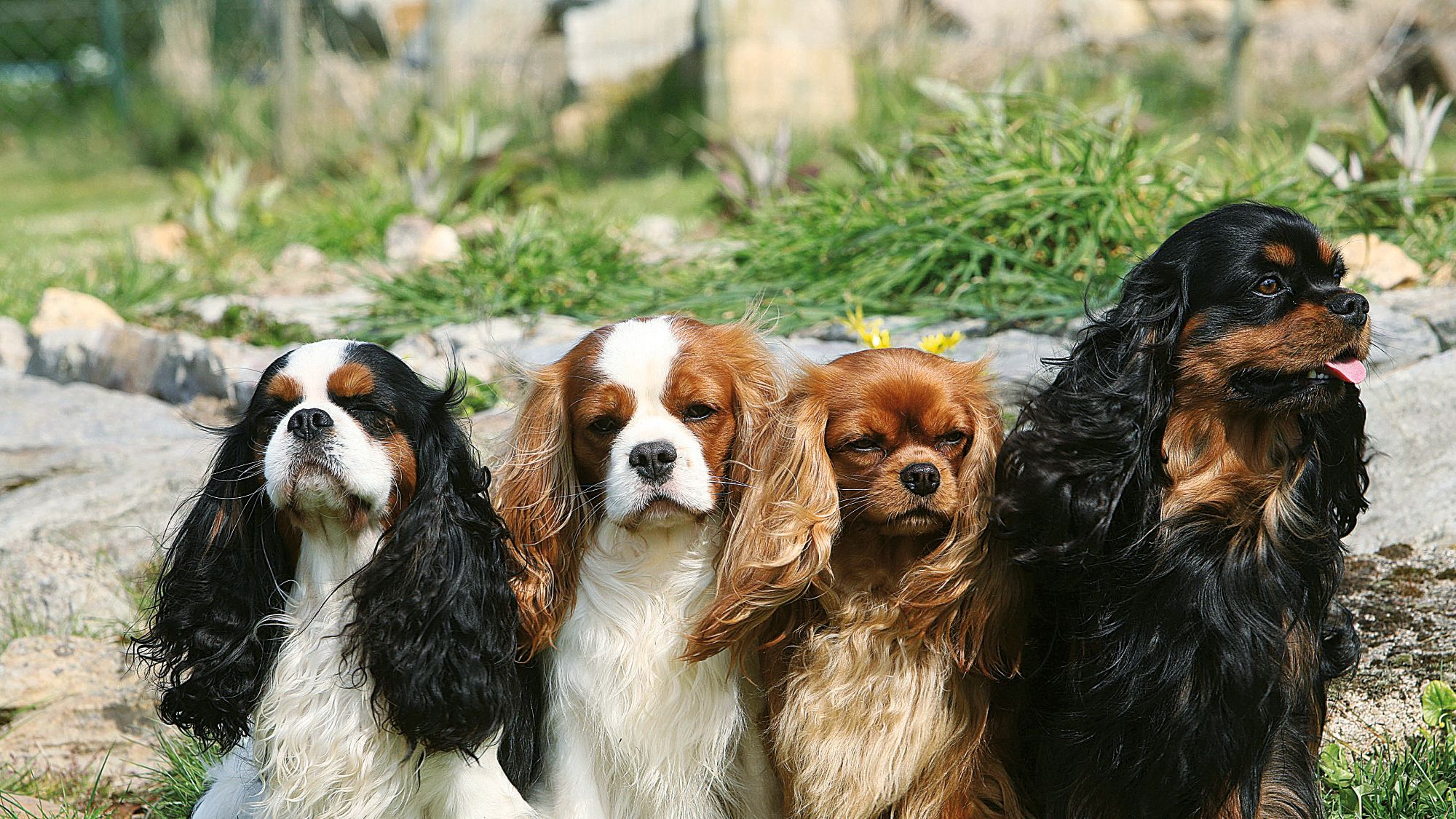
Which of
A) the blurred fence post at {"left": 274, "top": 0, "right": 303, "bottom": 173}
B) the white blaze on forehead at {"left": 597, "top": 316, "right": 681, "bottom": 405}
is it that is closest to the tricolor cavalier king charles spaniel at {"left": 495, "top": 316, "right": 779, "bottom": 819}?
the white blaze on forehead at {"left": 597, "top": 316, "right": 681, "bottom": 405}

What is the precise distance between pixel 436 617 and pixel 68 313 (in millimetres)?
4764

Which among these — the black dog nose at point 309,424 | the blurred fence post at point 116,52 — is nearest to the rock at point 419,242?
the black dog nose at point 309,424

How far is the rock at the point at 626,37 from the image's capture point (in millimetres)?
10977

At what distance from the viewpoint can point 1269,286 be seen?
2574mm

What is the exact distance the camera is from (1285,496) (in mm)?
2660

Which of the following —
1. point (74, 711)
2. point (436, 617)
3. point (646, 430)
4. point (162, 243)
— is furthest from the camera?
point (162, 243)

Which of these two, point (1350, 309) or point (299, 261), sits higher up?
point (1350, 309)

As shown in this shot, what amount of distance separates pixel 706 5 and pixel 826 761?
25.7 ft

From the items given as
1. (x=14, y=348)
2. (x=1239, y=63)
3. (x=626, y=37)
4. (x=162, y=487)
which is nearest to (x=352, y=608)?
(x=162, y=487)

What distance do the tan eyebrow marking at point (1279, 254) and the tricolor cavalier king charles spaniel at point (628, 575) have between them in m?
1.13

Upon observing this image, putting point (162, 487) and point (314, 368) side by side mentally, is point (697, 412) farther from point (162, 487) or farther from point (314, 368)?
point (162, 487)

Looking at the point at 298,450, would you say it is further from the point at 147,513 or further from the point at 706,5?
the point at 706,5

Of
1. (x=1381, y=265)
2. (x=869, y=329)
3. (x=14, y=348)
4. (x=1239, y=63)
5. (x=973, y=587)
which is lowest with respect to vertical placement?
(x=1239, y=63)

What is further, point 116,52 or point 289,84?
point 116,52
